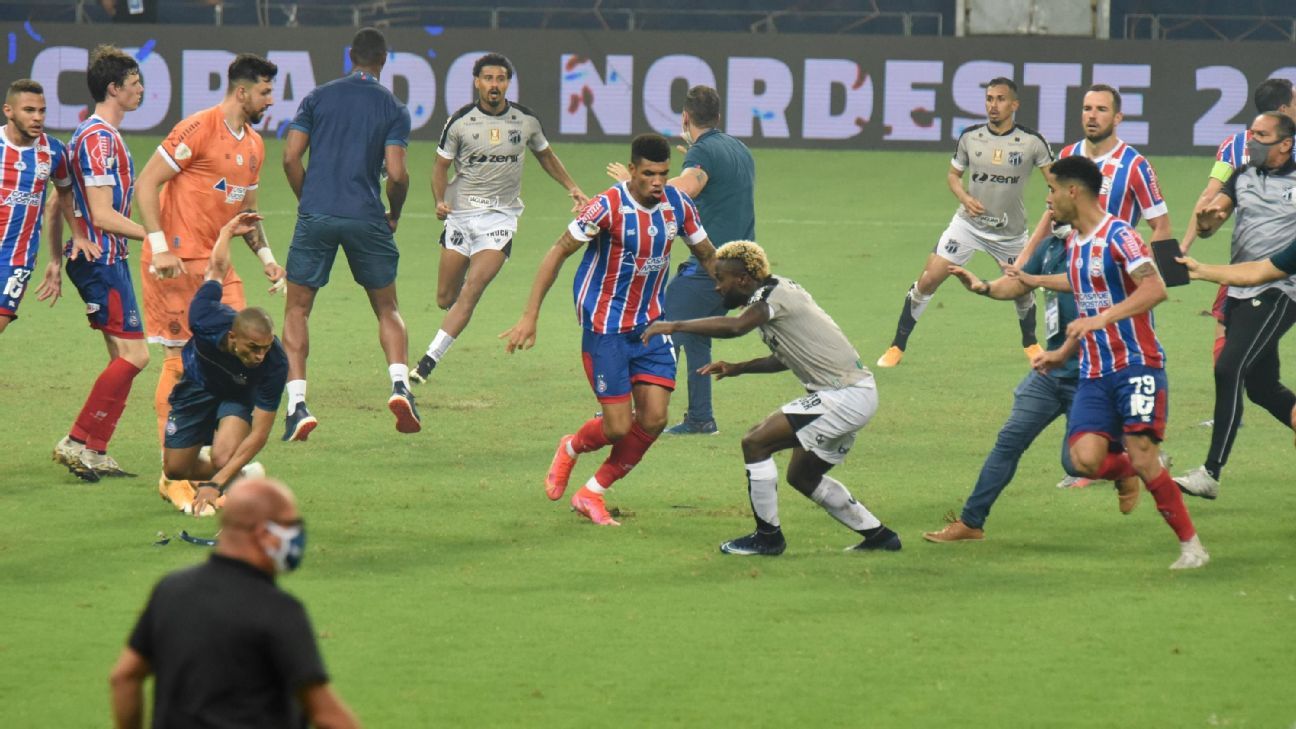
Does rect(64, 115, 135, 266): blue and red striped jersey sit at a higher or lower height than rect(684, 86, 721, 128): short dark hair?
lower

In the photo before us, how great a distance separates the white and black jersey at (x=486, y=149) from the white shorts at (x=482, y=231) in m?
0.06

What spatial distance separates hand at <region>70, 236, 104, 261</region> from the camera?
10.1m

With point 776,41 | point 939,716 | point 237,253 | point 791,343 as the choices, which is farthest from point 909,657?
point 776,41

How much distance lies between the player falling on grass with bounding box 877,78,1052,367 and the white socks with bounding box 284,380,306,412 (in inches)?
213

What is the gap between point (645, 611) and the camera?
7762 millimetres

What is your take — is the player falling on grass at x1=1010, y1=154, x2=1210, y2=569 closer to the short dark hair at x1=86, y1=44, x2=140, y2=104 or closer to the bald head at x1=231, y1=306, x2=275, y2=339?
the bald head at x1=231, y1=306, x2=275, y2=339

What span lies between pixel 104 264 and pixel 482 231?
408 centimetres

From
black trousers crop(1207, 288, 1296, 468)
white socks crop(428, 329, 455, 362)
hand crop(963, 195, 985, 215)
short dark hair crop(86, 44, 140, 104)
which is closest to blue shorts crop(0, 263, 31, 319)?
short dark hair crop(86, 44, 140, 104)

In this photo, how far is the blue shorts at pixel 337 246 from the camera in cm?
1121

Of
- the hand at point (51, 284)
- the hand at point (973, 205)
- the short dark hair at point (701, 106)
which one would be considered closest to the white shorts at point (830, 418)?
the short dark hair at point (701, 106)

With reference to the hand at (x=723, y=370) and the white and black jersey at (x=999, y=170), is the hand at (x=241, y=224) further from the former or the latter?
the white and black jersey at (x=999, y=170)

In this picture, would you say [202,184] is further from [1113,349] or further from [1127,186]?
[1127,186]

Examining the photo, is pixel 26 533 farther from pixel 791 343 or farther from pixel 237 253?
pixel 237 253

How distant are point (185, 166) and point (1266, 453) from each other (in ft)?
23.3
